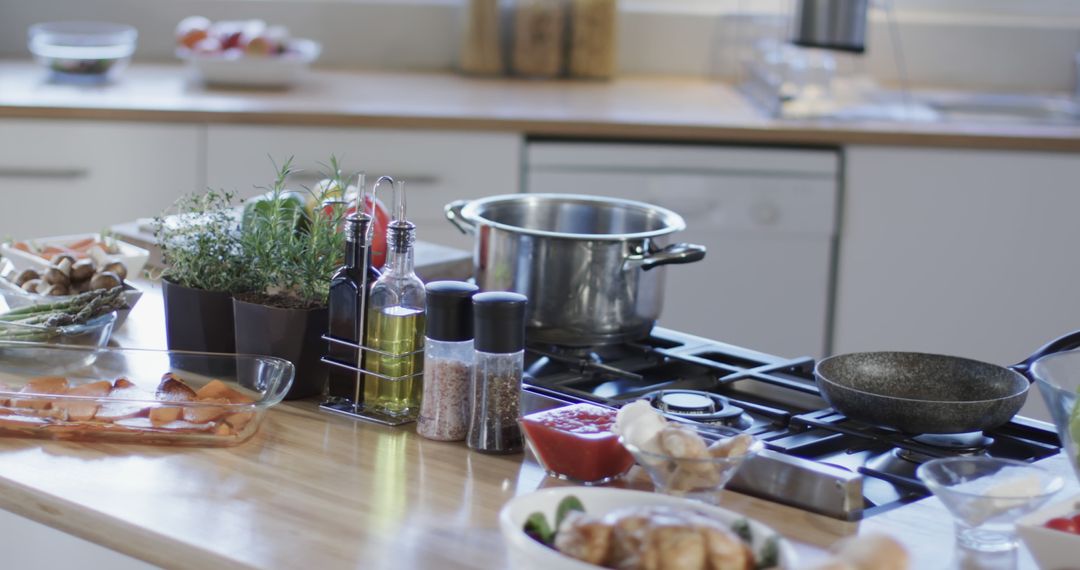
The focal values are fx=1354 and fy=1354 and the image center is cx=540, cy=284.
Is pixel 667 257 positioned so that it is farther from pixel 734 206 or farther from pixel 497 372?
pixel 734 206

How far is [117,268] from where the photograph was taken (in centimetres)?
169

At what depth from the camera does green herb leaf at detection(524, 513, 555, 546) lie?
3.27 ft

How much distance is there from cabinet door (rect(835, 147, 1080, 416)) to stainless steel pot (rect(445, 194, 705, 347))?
60.8 inches

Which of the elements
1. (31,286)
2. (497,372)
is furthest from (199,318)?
(497,372)

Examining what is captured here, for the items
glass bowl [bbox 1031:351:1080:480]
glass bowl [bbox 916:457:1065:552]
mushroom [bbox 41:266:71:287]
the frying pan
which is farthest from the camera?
mushroom [bbox 41:266:71:287]

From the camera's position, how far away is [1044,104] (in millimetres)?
3502

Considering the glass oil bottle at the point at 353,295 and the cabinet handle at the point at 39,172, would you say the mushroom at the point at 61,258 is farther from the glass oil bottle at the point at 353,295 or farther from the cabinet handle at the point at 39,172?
the cabinet handle at the point at 39,172

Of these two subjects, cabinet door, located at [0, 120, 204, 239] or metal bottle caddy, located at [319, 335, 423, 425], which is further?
cabinet door, located at [0, 120, 204, 239]

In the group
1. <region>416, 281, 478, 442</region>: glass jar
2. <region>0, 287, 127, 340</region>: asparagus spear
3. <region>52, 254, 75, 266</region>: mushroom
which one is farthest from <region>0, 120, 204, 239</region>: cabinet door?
<region>416, 281, 478, 442</region>: glass jar

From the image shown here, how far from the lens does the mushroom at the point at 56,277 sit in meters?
1.63

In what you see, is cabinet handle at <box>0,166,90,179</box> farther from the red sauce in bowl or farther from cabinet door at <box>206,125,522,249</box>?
the red sauce in bowl

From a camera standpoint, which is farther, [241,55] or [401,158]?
[241,55]

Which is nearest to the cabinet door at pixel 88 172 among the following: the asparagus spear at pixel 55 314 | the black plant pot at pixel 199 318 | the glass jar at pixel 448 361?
the asparagus spear at pixel 55 314

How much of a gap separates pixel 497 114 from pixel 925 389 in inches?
67.8
